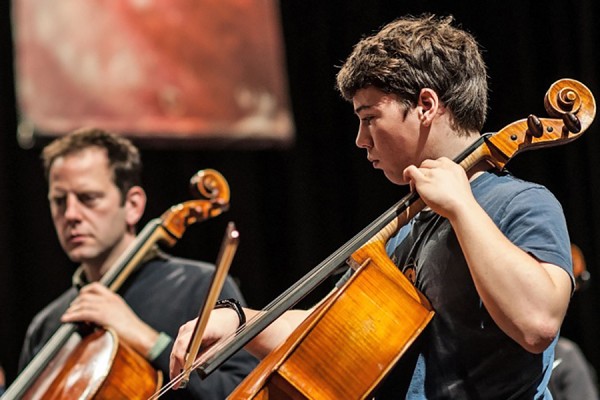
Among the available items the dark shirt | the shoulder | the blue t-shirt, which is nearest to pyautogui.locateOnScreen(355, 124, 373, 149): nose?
the blue t-shirt

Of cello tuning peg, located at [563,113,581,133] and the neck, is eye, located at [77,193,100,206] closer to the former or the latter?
the neck

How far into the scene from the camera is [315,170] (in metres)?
4.95

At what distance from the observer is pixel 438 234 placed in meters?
1.81

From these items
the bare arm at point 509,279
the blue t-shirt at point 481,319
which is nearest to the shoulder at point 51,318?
the blue t-shirt at point 481,319

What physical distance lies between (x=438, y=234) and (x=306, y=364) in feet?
1.16

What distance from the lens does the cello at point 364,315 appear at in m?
1.68

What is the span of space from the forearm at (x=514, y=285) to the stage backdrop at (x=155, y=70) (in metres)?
3.13

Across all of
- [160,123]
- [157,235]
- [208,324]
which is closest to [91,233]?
[157,235]

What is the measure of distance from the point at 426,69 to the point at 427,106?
0.07 meters

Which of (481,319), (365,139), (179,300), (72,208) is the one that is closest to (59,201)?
(72,208)

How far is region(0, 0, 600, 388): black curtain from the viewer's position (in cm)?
440

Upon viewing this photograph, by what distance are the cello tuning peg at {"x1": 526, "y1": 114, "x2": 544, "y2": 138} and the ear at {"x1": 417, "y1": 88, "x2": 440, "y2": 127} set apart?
0.18 metres

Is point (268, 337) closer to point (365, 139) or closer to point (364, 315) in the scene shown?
point (364, 315)

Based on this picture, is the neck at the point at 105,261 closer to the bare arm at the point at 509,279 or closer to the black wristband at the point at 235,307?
the black wristband at the point at 235,307
